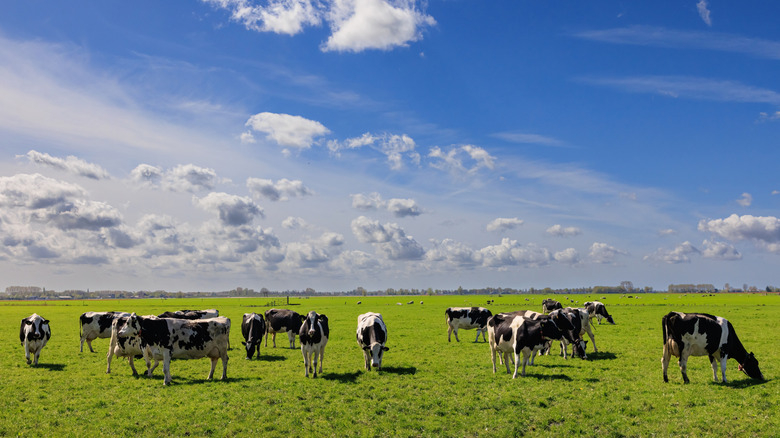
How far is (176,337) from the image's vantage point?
1942cm

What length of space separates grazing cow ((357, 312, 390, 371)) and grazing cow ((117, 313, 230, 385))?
249 inches

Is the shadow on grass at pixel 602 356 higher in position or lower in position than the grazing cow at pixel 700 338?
lower

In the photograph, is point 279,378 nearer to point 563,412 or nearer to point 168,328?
point 168,328

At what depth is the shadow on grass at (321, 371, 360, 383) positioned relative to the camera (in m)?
19.0

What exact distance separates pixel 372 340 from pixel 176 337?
8613 millimetres

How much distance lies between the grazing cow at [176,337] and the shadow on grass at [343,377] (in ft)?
15.0

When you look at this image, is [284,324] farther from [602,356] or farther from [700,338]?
[700,338]

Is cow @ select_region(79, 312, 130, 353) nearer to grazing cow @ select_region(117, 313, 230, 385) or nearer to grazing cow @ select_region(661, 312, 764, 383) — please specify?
grazing cow @ select_region(117, 313, 230, 385)

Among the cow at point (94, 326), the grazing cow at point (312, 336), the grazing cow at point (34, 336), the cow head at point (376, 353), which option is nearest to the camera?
the grazing cow at point (312, 336)

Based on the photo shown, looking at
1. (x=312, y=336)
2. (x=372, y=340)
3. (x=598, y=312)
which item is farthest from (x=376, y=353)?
(x=598, y=312)

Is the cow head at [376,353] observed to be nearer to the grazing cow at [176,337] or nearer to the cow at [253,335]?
the grazing cow at [176,337]

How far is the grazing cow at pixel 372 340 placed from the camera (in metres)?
20.5

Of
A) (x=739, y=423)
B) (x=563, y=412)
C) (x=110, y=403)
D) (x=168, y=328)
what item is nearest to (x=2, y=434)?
(x=110, y=403)

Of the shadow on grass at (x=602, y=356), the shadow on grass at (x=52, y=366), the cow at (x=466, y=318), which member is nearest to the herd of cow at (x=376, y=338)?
the shadow on grass at (x=52, y=366)
